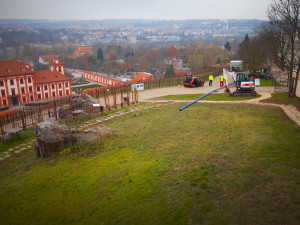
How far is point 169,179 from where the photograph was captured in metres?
8.74

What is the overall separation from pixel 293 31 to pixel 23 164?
20852 mm

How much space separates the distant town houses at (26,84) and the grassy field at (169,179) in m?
39.2

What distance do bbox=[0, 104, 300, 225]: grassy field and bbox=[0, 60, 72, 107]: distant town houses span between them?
129 ft

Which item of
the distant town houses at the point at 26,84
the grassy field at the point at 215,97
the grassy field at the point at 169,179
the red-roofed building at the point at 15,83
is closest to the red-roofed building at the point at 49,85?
the distant town houses at the point at 26,84

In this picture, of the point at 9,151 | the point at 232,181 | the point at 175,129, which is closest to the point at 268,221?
the point at 232,181

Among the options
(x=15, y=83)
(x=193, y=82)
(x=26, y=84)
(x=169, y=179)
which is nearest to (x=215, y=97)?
(x=193, y=82)

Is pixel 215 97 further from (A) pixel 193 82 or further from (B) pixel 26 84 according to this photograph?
(B) pixel 26 84

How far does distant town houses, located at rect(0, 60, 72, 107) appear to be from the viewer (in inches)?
1871

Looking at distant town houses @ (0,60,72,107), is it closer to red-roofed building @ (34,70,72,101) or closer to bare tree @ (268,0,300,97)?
red-roofed building @ (34,70,72,101)

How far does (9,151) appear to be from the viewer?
14.5 m

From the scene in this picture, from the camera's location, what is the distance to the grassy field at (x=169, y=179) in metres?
6.96

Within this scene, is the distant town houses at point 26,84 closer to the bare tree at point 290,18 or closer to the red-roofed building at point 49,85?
the red-roofed building at point 49,85

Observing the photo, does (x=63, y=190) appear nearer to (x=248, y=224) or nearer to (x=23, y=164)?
(x=23, y=164)

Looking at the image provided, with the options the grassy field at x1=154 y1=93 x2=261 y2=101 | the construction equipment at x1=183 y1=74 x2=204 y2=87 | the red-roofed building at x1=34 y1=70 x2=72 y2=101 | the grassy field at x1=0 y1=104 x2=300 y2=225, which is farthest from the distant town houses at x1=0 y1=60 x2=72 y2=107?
the grassy field at x1=0 y1=104 x2=300 y2=225
